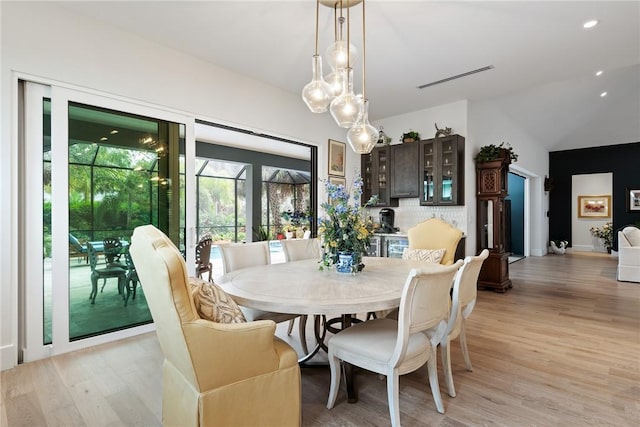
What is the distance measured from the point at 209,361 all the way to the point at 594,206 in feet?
43.5

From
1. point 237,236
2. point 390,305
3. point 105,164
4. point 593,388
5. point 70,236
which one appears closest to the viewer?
point 390,305

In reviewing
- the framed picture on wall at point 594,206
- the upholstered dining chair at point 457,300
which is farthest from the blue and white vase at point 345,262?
the framed picture on wall at point 594,206

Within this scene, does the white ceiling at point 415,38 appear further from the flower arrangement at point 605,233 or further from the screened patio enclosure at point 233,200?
the flower arrangement at point 605,233

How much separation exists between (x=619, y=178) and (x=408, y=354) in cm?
1129

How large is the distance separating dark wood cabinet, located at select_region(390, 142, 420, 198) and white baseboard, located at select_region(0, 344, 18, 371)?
484 cm

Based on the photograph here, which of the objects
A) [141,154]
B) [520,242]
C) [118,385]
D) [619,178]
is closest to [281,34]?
[141,154]

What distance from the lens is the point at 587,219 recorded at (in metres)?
10.8

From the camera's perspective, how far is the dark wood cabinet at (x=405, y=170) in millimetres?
5230

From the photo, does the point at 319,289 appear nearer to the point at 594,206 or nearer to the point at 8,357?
the point at 8,357

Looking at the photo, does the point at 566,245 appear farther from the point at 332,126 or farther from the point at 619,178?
the point at 332,126

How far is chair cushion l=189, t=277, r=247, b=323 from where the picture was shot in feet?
5.28

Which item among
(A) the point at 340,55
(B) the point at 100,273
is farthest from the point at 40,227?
(A) the point at 340,55

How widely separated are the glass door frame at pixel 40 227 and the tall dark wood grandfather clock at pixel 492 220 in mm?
5031

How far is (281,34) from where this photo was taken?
124 inches
